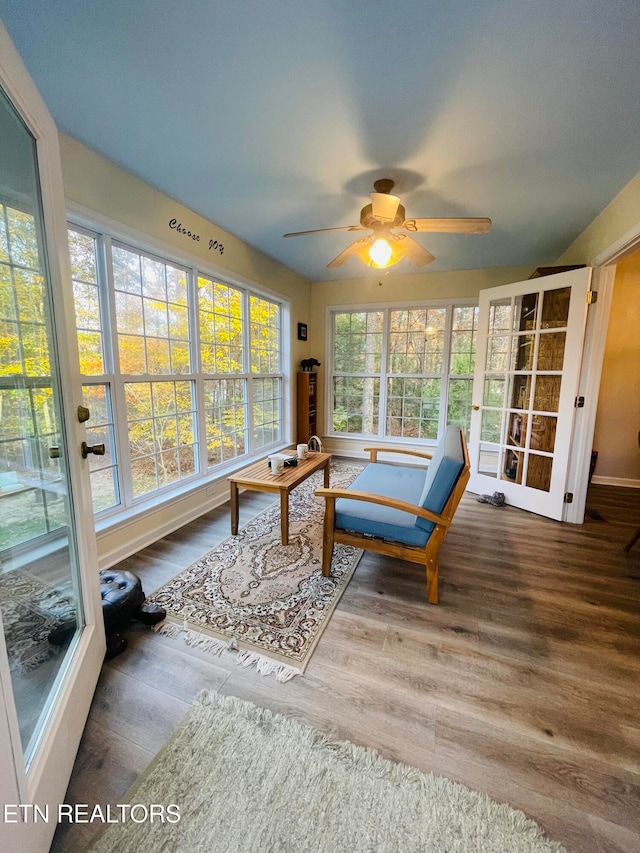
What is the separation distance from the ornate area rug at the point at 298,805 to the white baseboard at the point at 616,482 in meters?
3.96

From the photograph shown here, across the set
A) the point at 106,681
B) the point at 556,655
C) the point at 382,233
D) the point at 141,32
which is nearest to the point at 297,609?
the point at 106,681

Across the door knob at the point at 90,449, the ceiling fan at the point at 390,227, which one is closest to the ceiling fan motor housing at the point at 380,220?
the ceiling fan at the point at 390,227

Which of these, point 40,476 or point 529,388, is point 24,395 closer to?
point 40,476

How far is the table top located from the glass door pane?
127 centimetres

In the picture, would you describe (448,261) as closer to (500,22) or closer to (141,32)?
(500,22)

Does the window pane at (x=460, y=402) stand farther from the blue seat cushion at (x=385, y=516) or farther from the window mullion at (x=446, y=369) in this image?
the blue seat cushion at (x=385, y=516)

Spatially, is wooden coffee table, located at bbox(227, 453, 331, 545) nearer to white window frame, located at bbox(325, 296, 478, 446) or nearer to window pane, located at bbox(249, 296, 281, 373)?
window pane, located at bbox(249, 296, 281, 373)

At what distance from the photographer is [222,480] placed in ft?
10.6

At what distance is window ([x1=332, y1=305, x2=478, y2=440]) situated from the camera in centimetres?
434

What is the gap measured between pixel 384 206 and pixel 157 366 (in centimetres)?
196

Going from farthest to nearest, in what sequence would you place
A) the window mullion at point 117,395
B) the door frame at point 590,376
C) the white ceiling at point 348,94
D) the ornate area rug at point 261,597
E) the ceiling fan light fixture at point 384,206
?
the door frame at point 590,376 → the window mullion at point 117,395 → the ceiling fan light fixture at point 384,206 → the ornate area rug at point 261,597 → the white ceiling at point 348,94

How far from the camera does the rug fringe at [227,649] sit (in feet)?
4.69

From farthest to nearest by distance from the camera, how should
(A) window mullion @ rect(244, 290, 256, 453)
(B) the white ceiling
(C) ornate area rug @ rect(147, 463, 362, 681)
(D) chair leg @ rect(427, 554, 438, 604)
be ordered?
1. (A) window mullion @ rect(244, 290, 256, 453)
2. (D) chair leg @ rect(427, 554, 438, 604)
3. (C) ornate area rug @ rect(147, 463, 362, 681)
4. (B) the white ceiling

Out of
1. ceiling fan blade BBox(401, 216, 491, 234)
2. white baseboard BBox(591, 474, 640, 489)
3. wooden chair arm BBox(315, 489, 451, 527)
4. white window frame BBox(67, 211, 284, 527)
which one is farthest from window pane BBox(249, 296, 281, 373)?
white baseboard BBox(591, 474, 640, 489)
